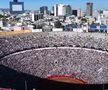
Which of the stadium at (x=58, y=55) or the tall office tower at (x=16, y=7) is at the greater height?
the tall office tower at (x=16, y=7)

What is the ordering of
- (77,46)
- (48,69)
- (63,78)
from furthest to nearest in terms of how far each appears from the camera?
(77,46) < (48,69) < (63,78)

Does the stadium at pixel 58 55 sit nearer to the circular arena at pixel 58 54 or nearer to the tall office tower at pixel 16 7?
the circular arena at pixel 58 54

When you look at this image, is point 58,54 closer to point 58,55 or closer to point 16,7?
point 58,55

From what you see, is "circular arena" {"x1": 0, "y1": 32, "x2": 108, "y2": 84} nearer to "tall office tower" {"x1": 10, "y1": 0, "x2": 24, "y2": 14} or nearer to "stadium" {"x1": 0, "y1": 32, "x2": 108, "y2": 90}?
"stadium" {"x1": 0, "y1": 32, "x2": 108, "y2": 90}

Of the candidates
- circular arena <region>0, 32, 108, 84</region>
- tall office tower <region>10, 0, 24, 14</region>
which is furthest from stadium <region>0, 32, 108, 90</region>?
tall office tower <region>10, 0, 24, 14</region>

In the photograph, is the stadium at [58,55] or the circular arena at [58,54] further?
the circular arena at [58,54]

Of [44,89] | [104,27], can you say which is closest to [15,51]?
[44,89]

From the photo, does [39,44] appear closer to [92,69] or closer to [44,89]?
[92,69]

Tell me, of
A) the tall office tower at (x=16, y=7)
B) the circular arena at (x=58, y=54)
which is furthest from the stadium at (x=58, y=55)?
the tall office tower at (x=16, y=7)
